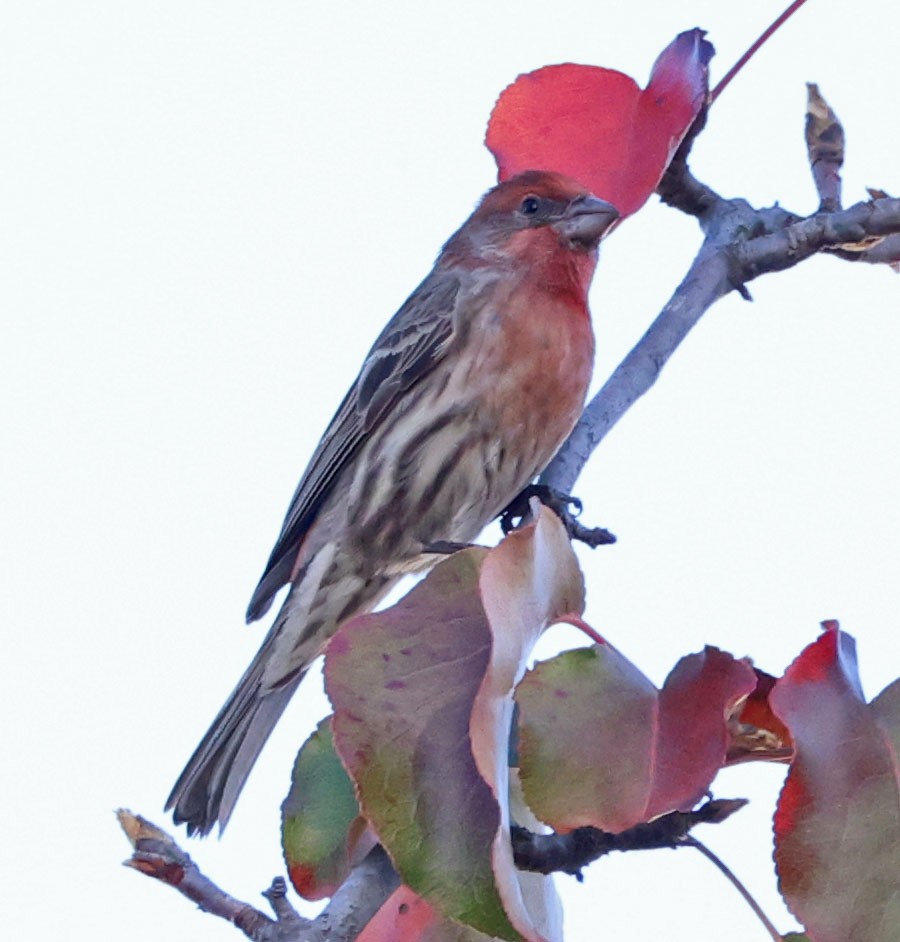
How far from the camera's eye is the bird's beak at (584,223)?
5645 millimetres

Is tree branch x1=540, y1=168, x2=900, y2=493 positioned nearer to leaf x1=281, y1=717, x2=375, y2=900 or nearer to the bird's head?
the bird's head

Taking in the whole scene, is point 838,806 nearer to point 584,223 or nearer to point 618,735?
point 618,735

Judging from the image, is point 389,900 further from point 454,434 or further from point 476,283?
point 476,283

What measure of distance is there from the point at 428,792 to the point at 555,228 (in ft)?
12.4

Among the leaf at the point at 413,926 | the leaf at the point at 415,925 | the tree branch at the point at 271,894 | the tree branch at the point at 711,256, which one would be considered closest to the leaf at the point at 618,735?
the leaf at the point at 415,925

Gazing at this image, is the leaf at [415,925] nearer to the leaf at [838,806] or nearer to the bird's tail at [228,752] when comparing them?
the leaf at [838,806]

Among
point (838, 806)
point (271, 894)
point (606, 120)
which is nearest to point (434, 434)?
point (606, 120)

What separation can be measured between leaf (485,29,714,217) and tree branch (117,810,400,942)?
1686 millimetres

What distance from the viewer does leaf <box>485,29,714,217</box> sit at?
A: 3.68 metres

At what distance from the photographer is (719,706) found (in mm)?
2430

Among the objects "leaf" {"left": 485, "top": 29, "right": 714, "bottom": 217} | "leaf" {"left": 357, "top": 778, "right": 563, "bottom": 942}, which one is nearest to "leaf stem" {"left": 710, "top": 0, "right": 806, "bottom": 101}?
"leaf" {"left": 485, "top": 29, "right": 714, "bottom": 217}

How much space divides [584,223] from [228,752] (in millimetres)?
2292

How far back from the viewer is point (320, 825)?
306 cm

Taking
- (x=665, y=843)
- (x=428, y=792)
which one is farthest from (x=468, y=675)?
(x=665, y=843)
